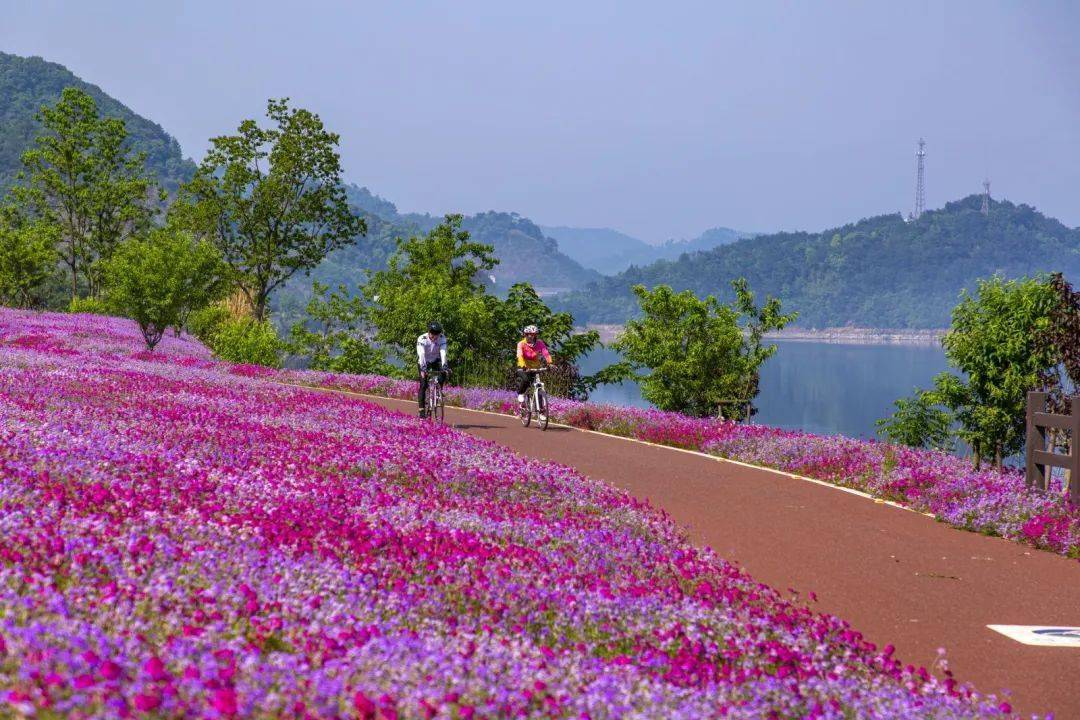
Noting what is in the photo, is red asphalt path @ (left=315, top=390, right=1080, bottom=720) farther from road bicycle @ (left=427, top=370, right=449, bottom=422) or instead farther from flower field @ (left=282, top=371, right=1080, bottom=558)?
road bicycle @ (left=427, top=370, right=449, bottom=422)

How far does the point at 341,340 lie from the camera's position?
1613 inches

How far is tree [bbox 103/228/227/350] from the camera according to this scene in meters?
32.8

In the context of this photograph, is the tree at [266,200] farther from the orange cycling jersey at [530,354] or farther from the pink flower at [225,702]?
the pink flower at [225,702]

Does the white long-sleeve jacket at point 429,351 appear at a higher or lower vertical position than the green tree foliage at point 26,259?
lower

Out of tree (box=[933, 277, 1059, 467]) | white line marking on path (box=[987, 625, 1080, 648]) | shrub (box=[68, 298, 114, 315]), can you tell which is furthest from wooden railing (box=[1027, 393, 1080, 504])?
shrub (box=[68, 298, 114, 315])

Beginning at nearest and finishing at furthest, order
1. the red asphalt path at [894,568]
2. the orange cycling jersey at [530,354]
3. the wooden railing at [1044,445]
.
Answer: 1. the red asphalt path at [894,568]
2. the wooden railing at [1044,445]
3. the orange cycling jersey at [530,354]

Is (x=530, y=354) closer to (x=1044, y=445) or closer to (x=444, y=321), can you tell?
(x=1044, y=445)

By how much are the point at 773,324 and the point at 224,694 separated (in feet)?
103

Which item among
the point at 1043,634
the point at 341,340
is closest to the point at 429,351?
the point at 1043,634

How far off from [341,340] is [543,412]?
22.8 m

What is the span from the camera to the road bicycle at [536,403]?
19828mm

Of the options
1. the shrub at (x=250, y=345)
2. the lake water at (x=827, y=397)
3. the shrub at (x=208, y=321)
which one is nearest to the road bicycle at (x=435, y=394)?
the shrub at (x=250, y=345)

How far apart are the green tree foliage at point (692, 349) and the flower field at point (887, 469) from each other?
9635 millimetres

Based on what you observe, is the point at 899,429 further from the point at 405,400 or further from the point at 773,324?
the point at 405,400
